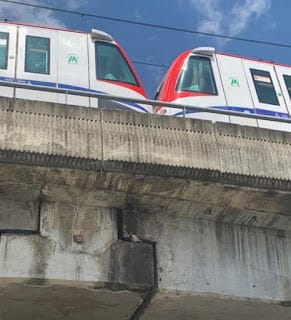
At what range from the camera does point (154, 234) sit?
6.78 meters

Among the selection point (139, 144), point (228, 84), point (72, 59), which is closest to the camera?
point (139, 144)

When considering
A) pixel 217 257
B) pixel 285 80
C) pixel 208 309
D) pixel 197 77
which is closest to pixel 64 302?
pixel 208 309

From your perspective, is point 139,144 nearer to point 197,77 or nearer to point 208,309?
point 208,309

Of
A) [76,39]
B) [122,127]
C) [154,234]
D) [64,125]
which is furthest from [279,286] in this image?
[76,39]

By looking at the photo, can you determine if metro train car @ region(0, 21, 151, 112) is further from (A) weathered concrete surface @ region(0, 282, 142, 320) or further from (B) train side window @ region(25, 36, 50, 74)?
(A) weathered concrete surface @ region(0, 282, 142, 320)

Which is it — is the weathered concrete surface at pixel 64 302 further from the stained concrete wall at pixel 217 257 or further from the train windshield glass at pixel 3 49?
the train windshield glass at pixel 3 49

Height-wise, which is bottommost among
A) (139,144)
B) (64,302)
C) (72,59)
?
(64,302)

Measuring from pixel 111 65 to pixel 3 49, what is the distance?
2.17 metres

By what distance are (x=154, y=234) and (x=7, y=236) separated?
59.6 inches

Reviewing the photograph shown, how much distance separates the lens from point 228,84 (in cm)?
1383

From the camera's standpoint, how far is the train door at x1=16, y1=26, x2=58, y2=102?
12266mm

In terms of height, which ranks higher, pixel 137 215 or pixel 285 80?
pixel 285 80

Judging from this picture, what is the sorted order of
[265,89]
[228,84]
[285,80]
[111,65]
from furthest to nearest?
[285,80], [265,89], [228,84], [111,65]

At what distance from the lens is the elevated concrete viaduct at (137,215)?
6.25m
